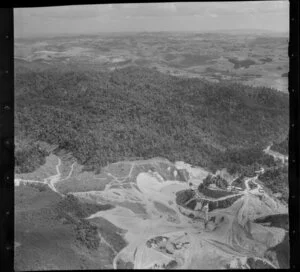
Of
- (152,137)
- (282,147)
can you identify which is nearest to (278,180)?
(282,147)

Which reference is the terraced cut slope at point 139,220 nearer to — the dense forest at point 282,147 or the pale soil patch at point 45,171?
the pale soil patch at point 45,171

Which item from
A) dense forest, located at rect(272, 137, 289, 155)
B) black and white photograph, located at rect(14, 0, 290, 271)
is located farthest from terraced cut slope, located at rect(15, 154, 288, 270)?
dense forest, located at rect(272, 137, 289, 155)

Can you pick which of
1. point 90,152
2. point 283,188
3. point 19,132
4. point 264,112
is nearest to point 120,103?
point 90,152

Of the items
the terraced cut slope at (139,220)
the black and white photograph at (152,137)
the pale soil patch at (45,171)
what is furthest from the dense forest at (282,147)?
the pale soil patch at (45,171)

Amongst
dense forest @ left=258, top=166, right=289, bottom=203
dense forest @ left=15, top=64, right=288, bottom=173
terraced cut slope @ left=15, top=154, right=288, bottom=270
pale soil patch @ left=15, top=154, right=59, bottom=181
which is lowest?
terraced cut slope @ left=15, top=154, right=288, bottom=270

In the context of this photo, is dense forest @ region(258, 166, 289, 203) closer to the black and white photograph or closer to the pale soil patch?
the black and white photograph

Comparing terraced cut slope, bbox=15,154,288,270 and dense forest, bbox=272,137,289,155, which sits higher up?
dense forest, bbox=272,137,289,155

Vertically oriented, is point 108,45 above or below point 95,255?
above
